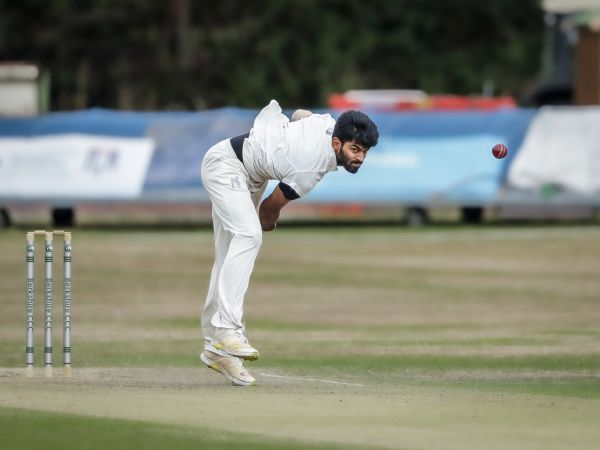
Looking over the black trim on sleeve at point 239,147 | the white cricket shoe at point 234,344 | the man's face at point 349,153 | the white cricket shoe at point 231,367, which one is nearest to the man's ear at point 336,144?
the man's face at point 349,153

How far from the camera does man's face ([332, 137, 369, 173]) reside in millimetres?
10977

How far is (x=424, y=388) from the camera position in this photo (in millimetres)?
11391

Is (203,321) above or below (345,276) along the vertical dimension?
above

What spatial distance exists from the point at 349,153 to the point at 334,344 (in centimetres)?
449

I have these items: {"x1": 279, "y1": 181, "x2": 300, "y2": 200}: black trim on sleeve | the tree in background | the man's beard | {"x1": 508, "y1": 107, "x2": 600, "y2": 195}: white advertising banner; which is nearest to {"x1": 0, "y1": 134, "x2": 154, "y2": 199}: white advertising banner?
{"x1": 508, "y1": 107, "x2": 600, "y2": 195}: white advertising banner

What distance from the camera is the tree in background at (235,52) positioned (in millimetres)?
50594

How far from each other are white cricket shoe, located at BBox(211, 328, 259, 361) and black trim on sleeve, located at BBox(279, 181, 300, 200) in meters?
0.94

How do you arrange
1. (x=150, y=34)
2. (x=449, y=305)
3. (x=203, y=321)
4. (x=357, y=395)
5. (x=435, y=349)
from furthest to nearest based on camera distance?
1. (x=150, y=34)
2. (x=449, y=305)
3. (x=435, y=349)
4. (x=203, y=321)
5. (x=357, y=395)

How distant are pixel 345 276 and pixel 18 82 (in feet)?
53.4

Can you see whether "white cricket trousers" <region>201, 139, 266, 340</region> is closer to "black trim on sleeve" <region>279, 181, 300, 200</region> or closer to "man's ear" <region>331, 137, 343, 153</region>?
"black trim on sleeve" <region>279, 181, 300, 200</region>

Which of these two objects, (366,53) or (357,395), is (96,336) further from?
(366,53)

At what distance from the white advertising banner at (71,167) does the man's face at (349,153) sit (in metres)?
17.2

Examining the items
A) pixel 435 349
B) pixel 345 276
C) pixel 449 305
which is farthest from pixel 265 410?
pixel 345 276

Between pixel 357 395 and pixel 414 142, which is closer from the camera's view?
pixel 357 395
